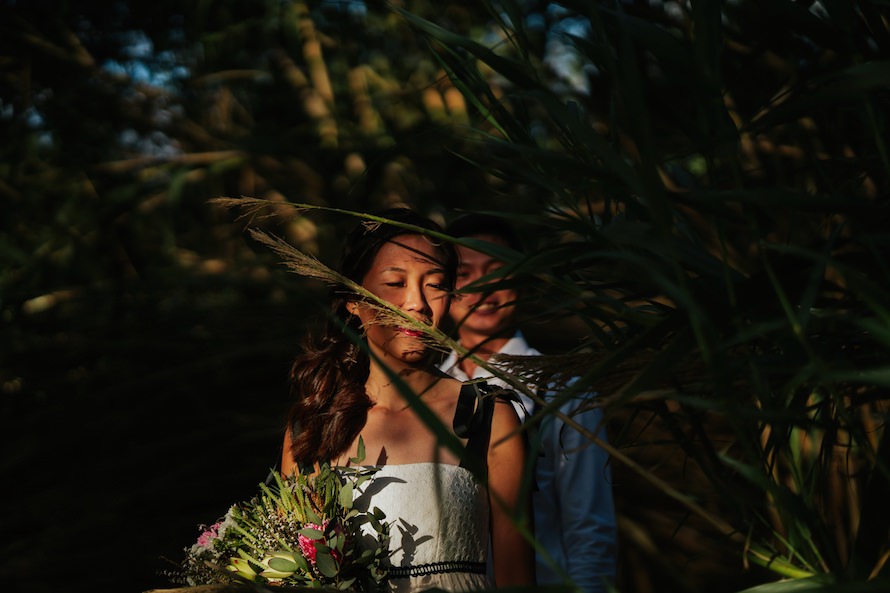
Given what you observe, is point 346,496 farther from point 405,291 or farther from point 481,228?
point 481,228

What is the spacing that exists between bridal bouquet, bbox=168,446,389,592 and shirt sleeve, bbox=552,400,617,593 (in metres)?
0.52

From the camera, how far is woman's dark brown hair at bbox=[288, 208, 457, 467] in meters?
1.24

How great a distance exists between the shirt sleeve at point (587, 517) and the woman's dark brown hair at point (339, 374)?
0.42 meters

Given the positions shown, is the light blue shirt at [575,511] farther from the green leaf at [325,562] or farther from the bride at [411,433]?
the green leaf at [325,562]

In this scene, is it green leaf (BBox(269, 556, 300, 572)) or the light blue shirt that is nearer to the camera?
green leaf (BBox(269, 556, 300, 572))

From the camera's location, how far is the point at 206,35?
376 cm

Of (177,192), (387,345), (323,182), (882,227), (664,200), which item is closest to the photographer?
(664,200)

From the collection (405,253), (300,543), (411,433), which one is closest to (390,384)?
(411,433)

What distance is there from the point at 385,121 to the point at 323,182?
342 mm

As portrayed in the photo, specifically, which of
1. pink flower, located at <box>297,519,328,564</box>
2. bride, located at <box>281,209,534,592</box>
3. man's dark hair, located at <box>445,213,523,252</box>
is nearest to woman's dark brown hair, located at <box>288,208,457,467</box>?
bride, located at <box>281,209,534,592</box>

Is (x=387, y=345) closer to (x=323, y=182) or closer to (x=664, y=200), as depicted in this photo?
(x=664, y=200)

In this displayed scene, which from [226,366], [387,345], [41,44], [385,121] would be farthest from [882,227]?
→ [41,44]

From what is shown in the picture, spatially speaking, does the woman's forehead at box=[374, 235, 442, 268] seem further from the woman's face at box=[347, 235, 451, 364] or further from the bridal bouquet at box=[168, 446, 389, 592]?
the bridal bouquet at box=[168, 446, 389, 592]

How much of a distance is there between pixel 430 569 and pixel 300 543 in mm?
224
